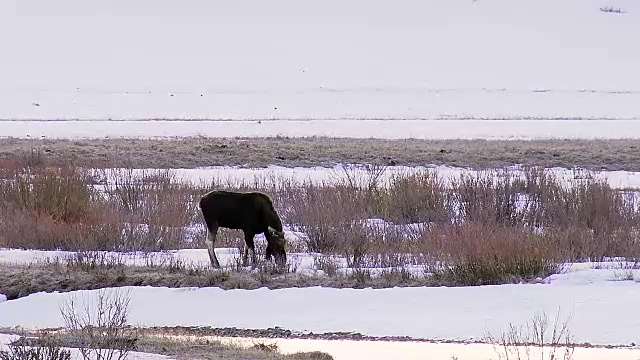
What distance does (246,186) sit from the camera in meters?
23.7

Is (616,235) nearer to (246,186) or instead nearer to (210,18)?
(246,186)

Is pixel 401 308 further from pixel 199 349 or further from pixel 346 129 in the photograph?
pixel 346 129

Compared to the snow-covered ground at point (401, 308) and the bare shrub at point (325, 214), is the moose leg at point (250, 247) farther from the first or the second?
the bare shrub at point (325, 214)

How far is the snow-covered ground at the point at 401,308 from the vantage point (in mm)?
13203

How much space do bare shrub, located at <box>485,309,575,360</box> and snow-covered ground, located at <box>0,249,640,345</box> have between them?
0.25 metres

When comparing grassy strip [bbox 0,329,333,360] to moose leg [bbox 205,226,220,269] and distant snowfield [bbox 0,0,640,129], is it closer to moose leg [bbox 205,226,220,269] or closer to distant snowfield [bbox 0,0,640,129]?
moose leg [bbox 205,226,220,269]

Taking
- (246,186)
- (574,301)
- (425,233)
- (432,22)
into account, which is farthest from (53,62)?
(574,301)

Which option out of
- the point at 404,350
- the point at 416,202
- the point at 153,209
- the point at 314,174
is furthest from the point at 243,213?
the point at 314,174

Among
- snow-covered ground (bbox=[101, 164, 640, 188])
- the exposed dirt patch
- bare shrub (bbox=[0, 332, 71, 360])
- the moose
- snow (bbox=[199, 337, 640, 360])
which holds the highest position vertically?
the moose

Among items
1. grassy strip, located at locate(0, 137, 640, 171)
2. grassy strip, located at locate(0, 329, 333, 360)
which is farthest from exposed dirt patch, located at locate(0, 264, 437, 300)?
grassy strip, located at locate(0, 137, 640, 171)

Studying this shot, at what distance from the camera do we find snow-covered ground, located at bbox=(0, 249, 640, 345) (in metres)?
13.2

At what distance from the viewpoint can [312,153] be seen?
31.3 metres

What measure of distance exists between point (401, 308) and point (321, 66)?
5886 cm

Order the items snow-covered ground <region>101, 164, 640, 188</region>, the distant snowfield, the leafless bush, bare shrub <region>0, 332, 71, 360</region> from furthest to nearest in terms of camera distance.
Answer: the leafless bush, the distant snowfield, snow-covered ground <region>101, 164, 640, 188</region>, bare shrub <region>0, 332, 71, 360</region>
